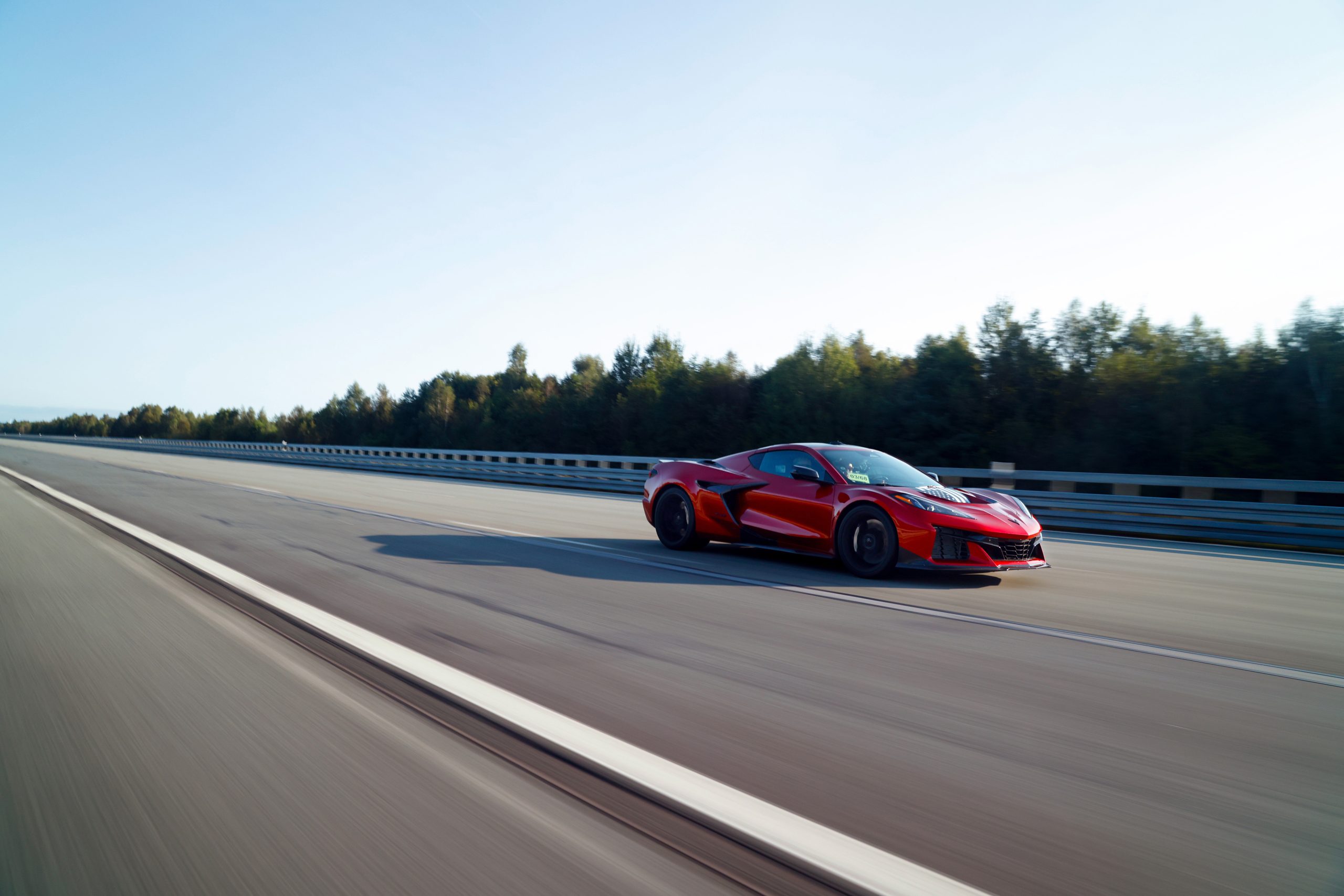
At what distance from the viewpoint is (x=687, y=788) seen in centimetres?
307

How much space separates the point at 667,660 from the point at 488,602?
7.01 feet

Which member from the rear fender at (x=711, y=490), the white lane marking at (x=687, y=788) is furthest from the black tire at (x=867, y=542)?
the white lane marking at (x=687, y=788)

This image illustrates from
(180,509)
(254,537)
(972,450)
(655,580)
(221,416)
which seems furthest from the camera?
(221,416)

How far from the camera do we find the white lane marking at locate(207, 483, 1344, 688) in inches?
187

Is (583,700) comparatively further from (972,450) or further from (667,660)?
(972,450)

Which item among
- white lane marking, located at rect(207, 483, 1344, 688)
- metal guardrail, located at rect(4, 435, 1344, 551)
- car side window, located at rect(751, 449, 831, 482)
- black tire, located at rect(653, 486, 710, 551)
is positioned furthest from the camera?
metal guardrail, located at rect(4, 435, 1344, 551)

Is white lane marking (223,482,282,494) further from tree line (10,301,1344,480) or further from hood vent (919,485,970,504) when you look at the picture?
tree line (10,301,1344,480)

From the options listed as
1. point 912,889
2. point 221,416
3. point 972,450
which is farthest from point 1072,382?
point 221,416

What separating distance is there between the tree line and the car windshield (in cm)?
1746

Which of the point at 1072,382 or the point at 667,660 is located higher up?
the point at 1072,382

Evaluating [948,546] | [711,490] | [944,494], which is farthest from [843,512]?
[711,490]

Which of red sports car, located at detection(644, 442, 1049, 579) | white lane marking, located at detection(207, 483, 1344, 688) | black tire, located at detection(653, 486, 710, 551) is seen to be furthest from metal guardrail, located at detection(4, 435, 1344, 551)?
white lane marking, located at detection(207, 483, 1344, 688)

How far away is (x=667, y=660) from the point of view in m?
4.87

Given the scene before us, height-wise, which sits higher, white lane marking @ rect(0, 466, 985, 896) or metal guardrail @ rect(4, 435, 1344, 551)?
metal guardrail @ rect(4, 435, 1344, 551)
